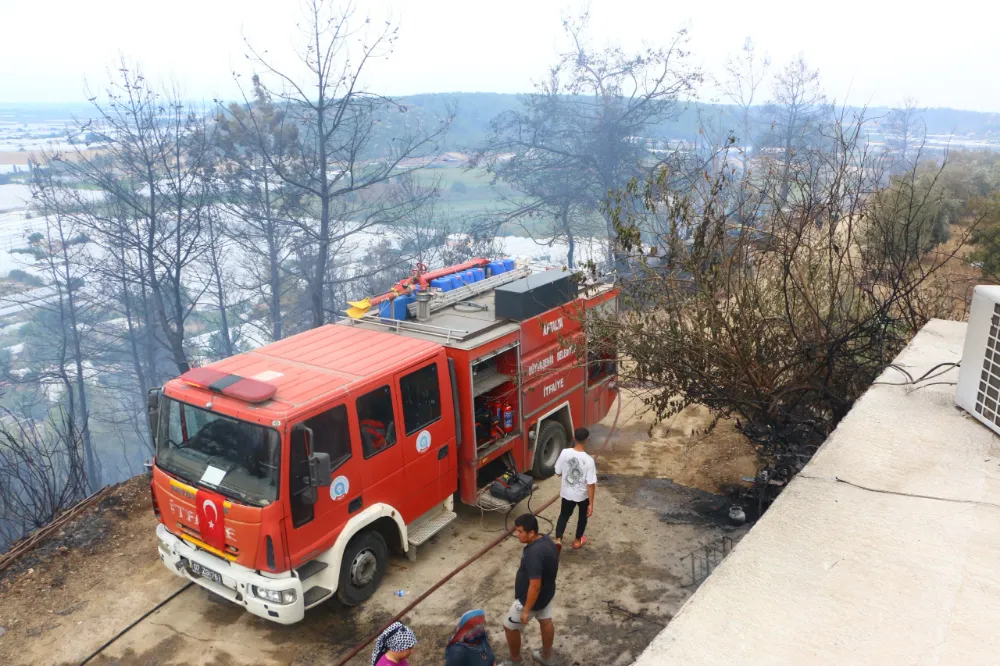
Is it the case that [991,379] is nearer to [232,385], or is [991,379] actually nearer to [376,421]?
[376,421]

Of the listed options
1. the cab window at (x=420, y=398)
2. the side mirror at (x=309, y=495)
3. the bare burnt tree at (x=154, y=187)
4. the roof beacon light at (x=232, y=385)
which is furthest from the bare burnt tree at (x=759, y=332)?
the bare burnt tree at (x=154, y=187)

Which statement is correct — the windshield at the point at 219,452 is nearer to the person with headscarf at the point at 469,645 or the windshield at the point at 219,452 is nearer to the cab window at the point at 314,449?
the cab window at the point at 314,449

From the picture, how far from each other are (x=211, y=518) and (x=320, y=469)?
1.18m

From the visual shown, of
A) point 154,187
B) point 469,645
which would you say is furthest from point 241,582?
point 154,187

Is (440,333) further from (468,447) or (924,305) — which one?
(924,305)

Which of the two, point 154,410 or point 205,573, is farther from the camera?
point 154,410

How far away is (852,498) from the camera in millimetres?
3955

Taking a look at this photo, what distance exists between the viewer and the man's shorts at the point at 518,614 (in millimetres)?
5434

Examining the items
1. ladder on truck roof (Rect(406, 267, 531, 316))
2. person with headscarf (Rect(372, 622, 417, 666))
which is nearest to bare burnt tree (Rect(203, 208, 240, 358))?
ladder on truck roof (Rect(406, 267, 531, 316))

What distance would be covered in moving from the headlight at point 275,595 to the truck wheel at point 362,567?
642mm

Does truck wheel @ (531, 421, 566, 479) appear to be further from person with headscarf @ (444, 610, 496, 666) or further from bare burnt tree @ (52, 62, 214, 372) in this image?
bare burnt tree @ (52, 62, 214, 372)

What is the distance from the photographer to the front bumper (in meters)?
5.82

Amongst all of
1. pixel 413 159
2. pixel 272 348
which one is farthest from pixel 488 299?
pixel 413 159

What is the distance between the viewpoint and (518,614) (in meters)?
5.42
